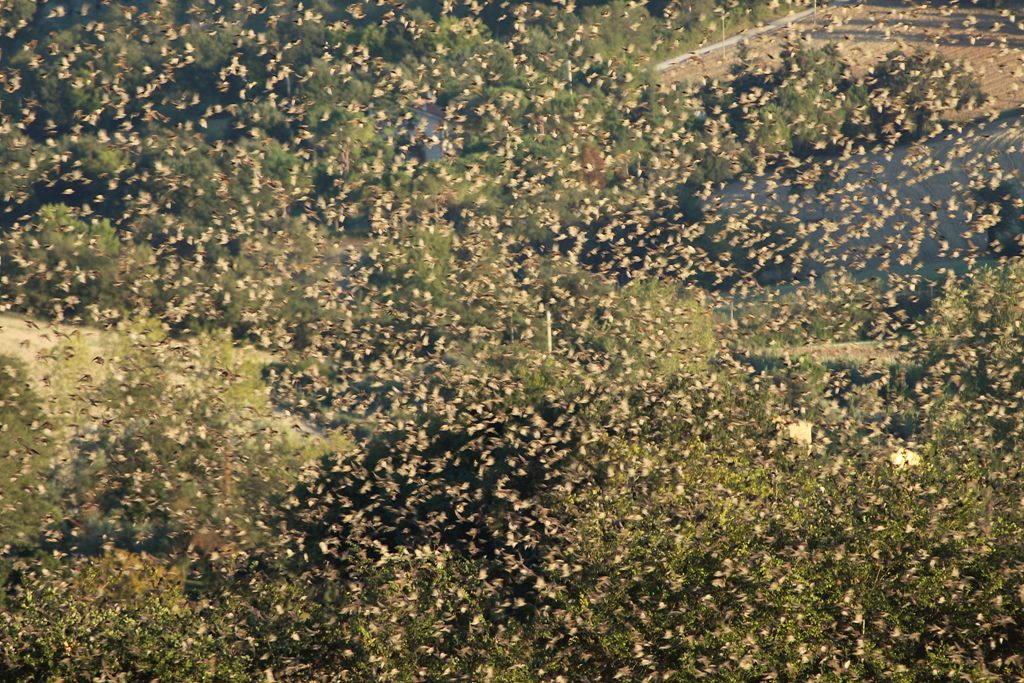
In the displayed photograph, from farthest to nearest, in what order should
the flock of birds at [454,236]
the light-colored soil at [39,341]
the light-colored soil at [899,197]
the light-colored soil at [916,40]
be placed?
the light-colored soil at [916,40] → the light-colored soil at [899,197] → the light-colored soil at [39,341] → the flock of birds at [454,236]

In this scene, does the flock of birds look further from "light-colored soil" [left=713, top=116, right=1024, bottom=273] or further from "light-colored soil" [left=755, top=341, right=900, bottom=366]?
"light-colored soil" [left=755, top=341, right=900, bottom=366]

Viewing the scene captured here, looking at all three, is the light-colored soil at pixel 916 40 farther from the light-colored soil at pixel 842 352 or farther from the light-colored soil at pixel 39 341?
the light-colored soil at pixel 39 341

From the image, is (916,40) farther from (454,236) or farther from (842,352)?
(842,352)

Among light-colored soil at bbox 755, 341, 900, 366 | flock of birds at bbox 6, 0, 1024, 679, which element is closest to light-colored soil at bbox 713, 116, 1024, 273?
flock of birds at bbox 6, 0, 1024, 679

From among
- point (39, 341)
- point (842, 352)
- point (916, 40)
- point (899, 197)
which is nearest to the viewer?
point (842, 352)

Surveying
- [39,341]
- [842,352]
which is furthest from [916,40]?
[39,341]

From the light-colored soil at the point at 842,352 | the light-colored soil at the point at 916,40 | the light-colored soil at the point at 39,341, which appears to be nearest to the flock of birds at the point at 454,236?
the light-colored soil at the point at 39,341

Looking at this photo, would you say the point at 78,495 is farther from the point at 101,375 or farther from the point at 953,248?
the point at 953,248

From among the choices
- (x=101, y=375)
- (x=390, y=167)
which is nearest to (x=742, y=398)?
(x=101, y=375)
